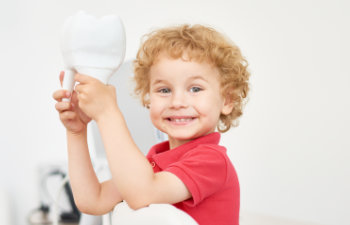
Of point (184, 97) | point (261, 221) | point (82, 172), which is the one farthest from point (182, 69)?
point (261, 221)

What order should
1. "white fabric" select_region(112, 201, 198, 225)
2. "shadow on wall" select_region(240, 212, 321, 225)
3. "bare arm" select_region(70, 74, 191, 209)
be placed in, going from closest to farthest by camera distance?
1. "white fabric" select_region(112, 201, 198, 225)
2. "bare arm" select_region(70, 74, 191, 209)
3. "shadow on wall" select_region(240, 212, 321, 225)

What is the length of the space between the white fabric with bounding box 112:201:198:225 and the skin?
0.16 ft

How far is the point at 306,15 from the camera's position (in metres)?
1.32

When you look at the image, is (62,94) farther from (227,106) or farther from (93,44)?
(227,106)

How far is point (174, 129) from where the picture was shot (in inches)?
29.6

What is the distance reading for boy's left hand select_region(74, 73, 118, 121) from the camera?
0.59 metres

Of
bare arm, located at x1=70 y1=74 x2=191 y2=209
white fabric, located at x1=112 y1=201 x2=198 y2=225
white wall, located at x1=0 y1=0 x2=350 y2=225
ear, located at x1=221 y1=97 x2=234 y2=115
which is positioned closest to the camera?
white fabric, located at x1=112 y1=201 x2=198 y2=225

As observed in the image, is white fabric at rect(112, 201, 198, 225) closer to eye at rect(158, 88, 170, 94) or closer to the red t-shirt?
the red t-shirt

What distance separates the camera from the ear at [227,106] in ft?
2.69

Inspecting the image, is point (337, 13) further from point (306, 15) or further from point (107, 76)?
point (107, 76)

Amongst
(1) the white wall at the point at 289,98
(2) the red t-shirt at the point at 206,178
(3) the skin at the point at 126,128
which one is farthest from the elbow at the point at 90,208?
(1) the white wall at the point at 289,98

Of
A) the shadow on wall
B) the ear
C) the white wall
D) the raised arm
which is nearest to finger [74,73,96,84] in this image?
the raised arm

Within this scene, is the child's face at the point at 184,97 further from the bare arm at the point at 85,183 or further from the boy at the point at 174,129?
the bare arm at the point at 85,183

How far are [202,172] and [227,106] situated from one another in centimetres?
22
